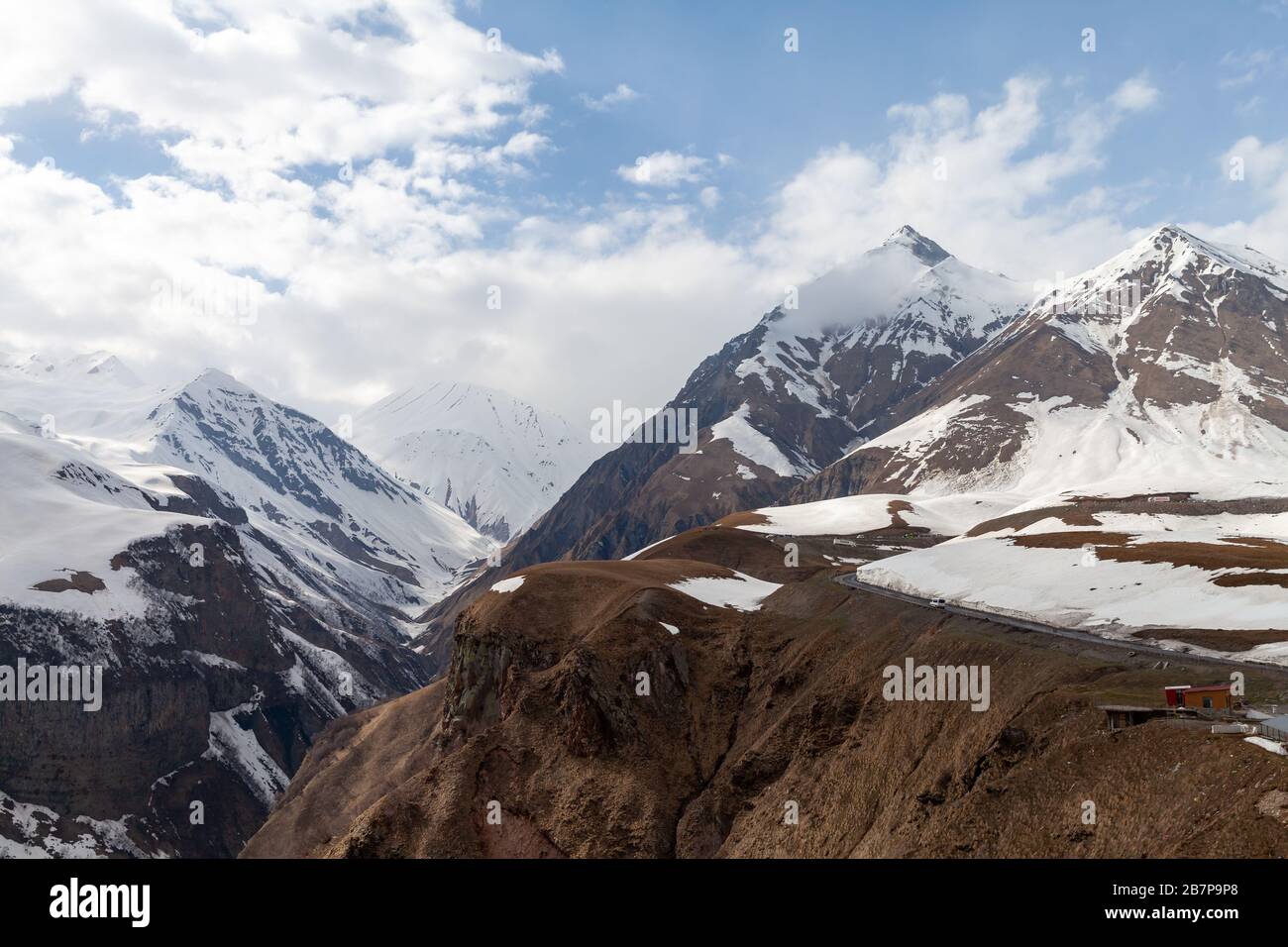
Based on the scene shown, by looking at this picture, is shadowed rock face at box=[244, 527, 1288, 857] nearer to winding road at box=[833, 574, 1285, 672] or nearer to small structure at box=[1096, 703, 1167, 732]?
small structure at box=[1096, 703, 1167, 732]

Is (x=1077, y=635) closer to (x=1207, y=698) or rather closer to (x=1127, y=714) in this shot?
(x=1127, y=714)

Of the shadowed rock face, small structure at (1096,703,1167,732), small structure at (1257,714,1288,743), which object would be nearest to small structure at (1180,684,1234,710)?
small structure at (1096,703,1167,732)

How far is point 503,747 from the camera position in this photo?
3110 inches

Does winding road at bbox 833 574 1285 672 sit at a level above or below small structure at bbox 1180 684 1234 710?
above

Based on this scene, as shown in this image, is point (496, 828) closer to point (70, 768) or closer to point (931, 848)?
point (931, 848)

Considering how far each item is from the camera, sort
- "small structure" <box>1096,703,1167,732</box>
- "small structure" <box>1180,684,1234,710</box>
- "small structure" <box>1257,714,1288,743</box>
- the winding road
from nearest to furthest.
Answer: "small structure" <box>1257,714,1288,743</box> < "small structure" <box>1180,684,1234,710</box> < "small structure" <box>1096,703,1167,732</box> < the winding road

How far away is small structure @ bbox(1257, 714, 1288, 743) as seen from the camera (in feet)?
126

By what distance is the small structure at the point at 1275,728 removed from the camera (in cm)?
3844

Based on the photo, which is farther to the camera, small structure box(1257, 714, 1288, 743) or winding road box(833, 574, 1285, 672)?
winding road box(833, 574, 1285, 672)

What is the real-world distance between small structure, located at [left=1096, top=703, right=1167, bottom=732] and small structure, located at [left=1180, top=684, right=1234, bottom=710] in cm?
127

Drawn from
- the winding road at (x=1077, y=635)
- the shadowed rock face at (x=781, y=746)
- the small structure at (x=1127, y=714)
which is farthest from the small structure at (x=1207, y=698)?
the winding road at (x=1077, y=635)

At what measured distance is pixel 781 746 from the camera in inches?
2815
